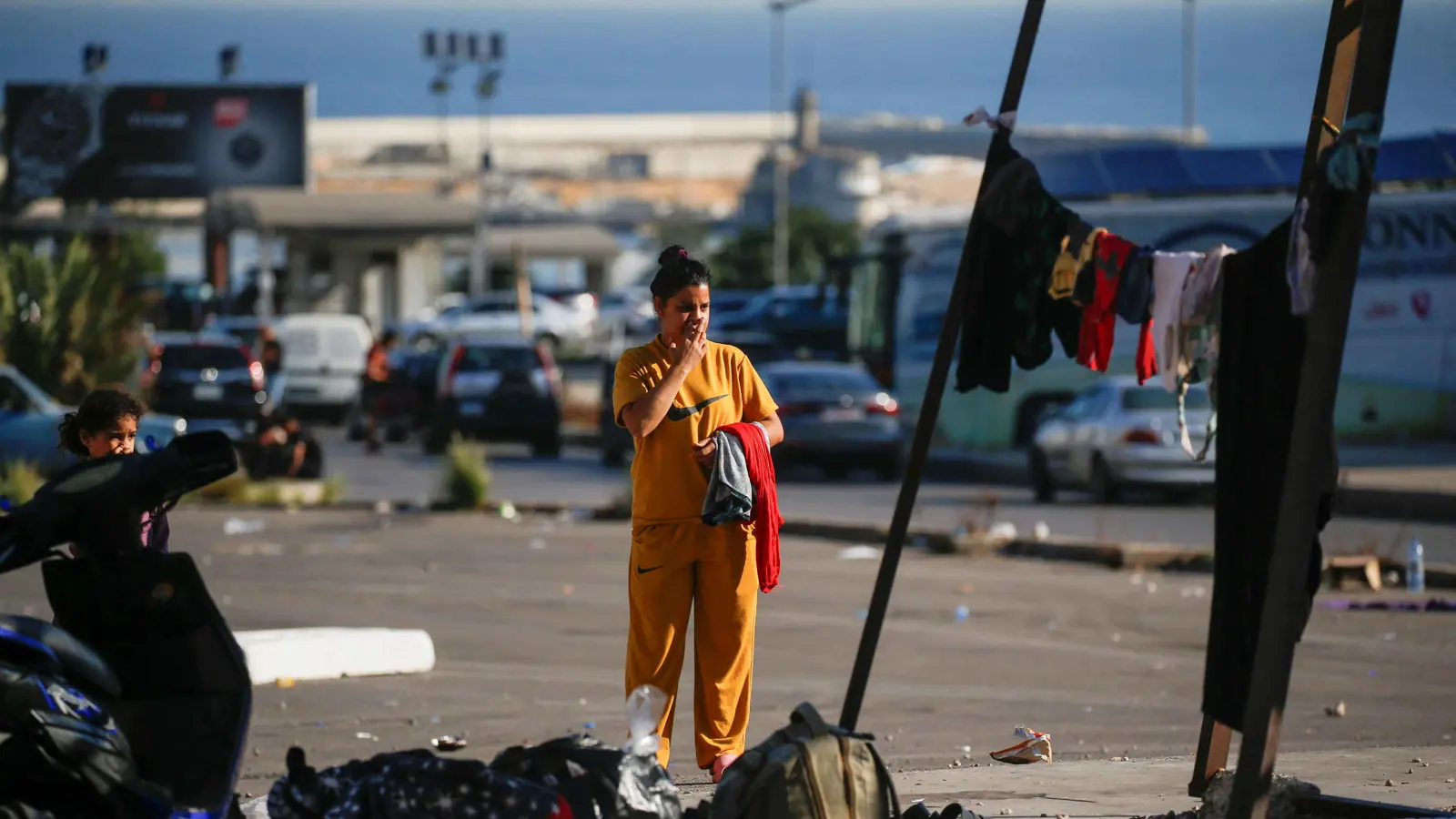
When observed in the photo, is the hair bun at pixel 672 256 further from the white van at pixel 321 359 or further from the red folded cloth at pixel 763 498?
the white van at pixel 321 359

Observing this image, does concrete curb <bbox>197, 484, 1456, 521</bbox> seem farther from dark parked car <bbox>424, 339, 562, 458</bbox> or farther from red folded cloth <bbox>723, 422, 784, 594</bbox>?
red folded cloth <bbox>723, 422, 784, 594</bbox>

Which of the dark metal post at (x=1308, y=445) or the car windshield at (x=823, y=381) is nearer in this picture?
the dark metal post at (x=1308, y=445)

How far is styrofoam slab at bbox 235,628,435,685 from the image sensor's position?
36.5ft

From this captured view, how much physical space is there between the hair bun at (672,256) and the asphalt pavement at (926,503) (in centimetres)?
1012

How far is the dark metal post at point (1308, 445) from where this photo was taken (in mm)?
5285

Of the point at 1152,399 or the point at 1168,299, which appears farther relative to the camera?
the point at 1152,399

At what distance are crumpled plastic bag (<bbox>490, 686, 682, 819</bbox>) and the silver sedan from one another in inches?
669

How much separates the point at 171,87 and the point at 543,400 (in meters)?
34.0

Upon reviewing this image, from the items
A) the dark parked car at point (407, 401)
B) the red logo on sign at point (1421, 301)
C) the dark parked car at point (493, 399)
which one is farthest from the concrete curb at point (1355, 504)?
the dark parked car at point (407, 401)

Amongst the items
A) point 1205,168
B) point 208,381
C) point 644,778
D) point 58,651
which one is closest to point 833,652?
point 644,778

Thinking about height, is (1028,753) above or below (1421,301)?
below

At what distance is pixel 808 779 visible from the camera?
223 inches

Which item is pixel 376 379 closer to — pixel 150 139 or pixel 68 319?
pixel 68 319

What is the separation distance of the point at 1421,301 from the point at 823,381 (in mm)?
8029
